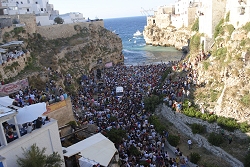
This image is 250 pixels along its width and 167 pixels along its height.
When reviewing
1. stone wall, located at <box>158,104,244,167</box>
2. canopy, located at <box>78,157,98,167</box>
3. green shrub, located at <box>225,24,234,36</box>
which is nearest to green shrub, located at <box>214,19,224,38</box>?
green shrub, located at <box>225,24,234,36</box>

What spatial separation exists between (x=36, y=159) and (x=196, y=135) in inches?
493

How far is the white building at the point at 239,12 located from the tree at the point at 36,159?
2386 centimetres

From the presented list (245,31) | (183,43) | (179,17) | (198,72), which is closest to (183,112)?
(198,72)

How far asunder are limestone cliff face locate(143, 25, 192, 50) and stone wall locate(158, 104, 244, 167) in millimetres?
42194

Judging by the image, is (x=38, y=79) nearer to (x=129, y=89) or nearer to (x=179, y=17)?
(x=129, y=89)

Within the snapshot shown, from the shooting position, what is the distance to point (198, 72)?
85.4 feet

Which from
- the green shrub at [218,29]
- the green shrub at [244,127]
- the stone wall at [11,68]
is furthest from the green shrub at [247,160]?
the stone wall at [11,68]

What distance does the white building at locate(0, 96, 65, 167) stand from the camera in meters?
9.07

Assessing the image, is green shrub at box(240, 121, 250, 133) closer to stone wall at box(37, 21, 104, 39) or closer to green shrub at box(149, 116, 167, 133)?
green shrub at box(149, 116, 167, 133)

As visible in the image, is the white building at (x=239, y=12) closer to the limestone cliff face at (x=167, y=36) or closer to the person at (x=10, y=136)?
the person at (x=10, y=136)

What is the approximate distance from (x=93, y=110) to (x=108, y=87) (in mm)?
7852

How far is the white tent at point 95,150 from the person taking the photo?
1234 cm

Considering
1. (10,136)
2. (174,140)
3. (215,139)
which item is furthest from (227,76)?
(10,136)

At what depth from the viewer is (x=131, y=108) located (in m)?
22.2
